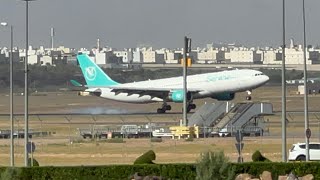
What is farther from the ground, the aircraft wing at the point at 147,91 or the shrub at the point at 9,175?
the aircraft wing at the point at 147,91

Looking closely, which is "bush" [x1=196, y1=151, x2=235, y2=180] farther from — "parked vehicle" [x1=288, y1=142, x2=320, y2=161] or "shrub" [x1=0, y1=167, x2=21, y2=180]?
"parked vehicle" [x1=288, y1=142, x2=320, y2=161]

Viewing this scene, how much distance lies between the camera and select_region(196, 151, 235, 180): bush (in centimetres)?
2083

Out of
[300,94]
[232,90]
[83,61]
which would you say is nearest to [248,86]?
[232,90]

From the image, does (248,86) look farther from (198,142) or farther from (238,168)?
(238,168)

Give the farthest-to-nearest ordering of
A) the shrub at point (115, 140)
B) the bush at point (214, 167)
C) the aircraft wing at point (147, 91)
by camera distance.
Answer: the aircraft wing at point (147, 91) → the shrub at point (115, 140) → the bush at point (214, 167)

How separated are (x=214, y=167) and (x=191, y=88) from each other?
68.6 metres

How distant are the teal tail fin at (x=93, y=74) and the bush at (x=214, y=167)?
78.7m

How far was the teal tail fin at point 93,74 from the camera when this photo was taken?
10131 cm

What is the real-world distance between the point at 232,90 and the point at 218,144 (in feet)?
115

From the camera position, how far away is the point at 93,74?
338 feet

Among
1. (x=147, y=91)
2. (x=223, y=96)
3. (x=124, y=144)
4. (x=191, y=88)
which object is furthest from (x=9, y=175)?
(x=223, y=96)

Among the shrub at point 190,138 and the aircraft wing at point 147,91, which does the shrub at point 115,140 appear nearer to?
the shrub at point 190,138

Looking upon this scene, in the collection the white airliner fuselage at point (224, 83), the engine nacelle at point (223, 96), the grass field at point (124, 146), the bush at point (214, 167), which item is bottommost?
the grass field at point (124, 146)

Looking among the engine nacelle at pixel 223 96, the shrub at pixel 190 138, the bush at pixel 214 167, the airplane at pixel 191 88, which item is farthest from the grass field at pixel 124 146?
the bush at pixel 214 167
